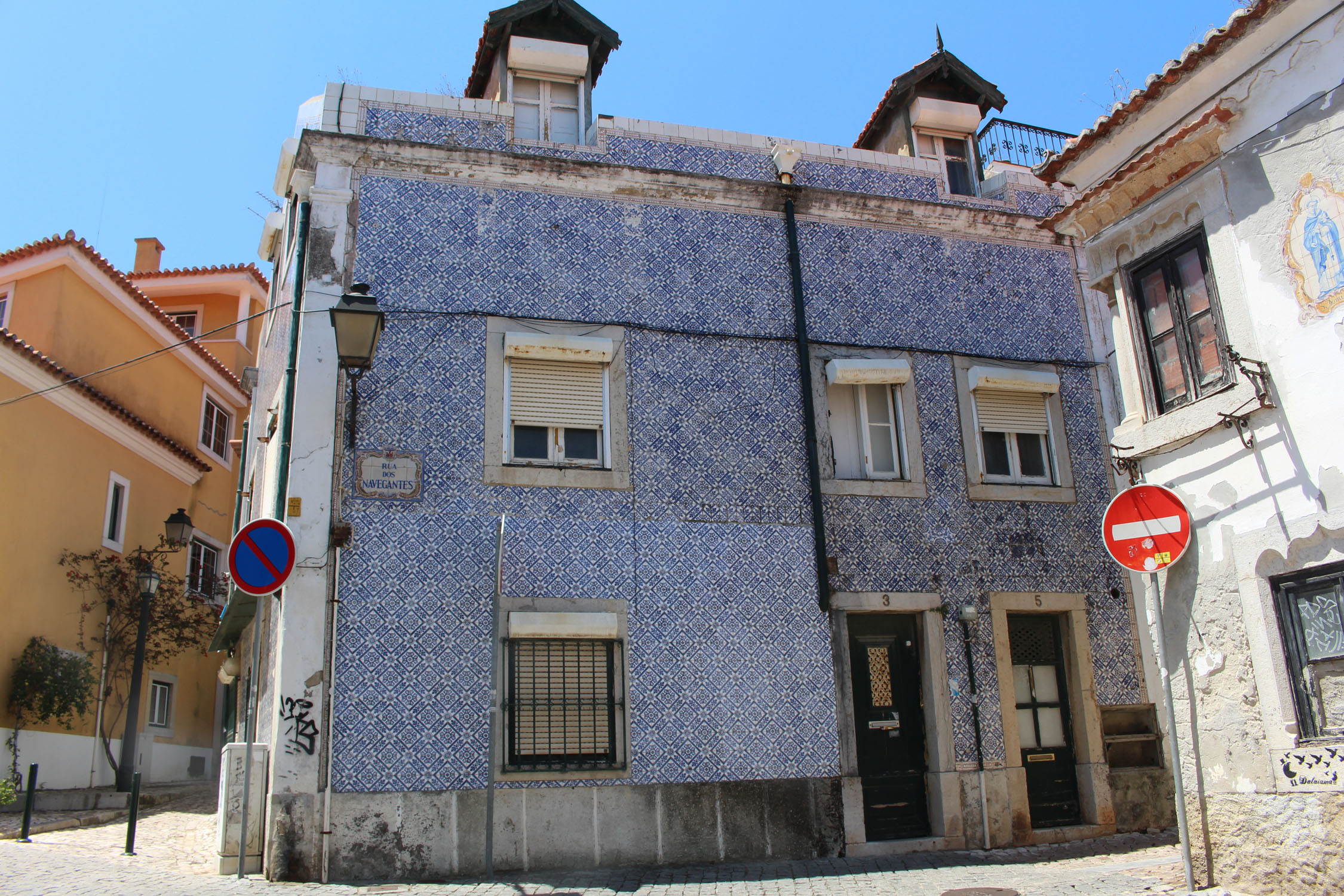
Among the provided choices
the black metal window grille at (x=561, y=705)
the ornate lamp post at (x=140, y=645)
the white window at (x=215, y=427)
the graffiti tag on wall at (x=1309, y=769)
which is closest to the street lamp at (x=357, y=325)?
the black metal window grille at (x=561, y=705)

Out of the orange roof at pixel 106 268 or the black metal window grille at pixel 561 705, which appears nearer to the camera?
the black metal window grille at pixel 561 705

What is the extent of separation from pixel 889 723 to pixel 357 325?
5.85 metres

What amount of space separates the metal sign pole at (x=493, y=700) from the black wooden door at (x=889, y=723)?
10.7ft

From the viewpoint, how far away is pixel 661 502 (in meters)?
9.30

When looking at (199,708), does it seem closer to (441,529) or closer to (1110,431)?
(441,529)

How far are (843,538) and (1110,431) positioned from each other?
11.1 feet

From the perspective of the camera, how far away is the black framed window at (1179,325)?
703 cm

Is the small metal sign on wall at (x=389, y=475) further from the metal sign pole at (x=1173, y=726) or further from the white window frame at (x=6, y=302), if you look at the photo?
the white window frame at (x=6, y=302)

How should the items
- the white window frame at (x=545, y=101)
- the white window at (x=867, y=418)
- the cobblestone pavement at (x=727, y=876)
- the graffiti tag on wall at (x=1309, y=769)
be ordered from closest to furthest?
the graffiti tag on wall at (x=1309, y=769) < the cobblestone pavement at (x=727, y=876) < the white window at (x=867, y=418) < the white window frame at (x=545, y=101)

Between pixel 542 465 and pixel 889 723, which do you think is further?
pixel 889 723

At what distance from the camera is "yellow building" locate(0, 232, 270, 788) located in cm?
1380

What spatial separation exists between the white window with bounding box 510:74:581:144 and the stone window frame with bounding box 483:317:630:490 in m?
2.26

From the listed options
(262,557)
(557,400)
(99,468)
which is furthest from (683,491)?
(99,468)

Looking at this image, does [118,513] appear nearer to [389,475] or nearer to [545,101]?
[389,475]
